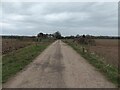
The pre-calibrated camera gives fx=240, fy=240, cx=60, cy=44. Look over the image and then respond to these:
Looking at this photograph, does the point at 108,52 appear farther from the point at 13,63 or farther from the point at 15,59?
the point at 13,63

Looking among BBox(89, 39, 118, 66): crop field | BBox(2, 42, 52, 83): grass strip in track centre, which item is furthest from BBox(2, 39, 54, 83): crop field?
BBox(89, 39, 118, 66): crop field

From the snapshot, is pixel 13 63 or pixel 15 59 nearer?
pixel 13 63

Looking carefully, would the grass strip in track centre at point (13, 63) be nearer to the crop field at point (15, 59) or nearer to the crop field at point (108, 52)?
the crop field at point (15, 59)

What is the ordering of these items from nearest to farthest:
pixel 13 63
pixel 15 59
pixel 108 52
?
pixel 13 63 → pixel 15 59 → pixel 108 52

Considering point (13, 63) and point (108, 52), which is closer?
point (13, 63)

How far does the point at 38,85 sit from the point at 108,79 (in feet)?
10.7

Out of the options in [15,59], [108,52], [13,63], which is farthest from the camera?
[108,52]

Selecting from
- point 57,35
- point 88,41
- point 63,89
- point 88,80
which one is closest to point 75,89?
point 63,89

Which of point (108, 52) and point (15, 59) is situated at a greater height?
point (15, 59)

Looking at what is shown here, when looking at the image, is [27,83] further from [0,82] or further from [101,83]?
[101,83]

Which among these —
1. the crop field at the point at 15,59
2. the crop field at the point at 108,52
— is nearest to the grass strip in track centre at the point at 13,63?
the crop field at the point at 15,59

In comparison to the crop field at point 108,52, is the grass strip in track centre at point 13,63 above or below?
above

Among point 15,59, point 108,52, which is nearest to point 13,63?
point 15,59

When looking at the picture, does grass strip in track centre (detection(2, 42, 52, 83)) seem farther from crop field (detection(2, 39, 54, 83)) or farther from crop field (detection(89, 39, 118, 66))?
crop field (detection(89, 39, 118, 66))
